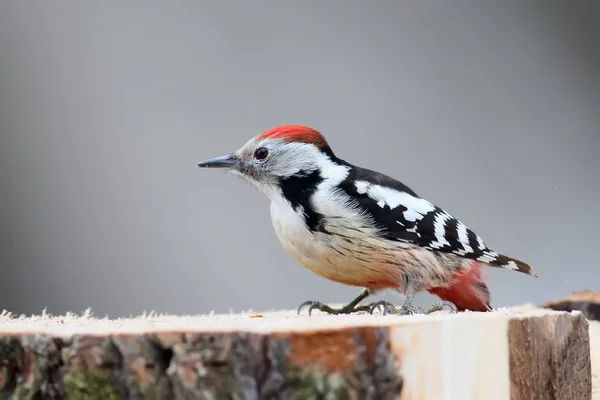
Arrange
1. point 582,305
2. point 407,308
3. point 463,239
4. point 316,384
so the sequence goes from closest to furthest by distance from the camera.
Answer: point 316,384
point 407,308
point 463,239
point 582,305

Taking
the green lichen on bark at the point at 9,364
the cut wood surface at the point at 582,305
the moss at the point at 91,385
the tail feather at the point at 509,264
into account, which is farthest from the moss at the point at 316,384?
the cut wood surface at the point at 582,305

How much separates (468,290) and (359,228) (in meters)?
0.25

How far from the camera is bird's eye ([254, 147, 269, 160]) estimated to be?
1402 mm

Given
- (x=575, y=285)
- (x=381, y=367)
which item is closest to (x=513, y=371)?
(x=381, y=367)

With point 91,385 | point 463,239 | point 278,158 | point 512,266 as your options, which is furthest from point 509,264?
point 91,385

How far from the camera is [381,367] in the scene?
33.5 inches

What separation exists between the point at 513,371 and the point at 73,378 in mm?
540

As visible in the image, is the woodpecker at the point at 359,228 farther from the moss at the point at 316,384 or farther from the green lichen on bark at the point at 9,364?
the green lichen on bark at the point at 9,364

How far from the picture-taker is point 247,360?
2.74ft

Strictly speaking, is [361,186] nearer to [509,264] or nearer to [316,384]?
[509,264]

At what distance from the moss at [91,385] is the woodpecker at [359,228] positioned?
52 cm

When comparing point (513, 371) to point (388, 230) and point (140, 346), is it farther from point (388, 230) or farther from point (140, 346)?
point (140, 346)

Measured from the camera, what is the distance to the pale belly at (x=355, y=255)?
1.30 meters

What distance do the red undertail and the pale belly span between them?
41 millimetres
